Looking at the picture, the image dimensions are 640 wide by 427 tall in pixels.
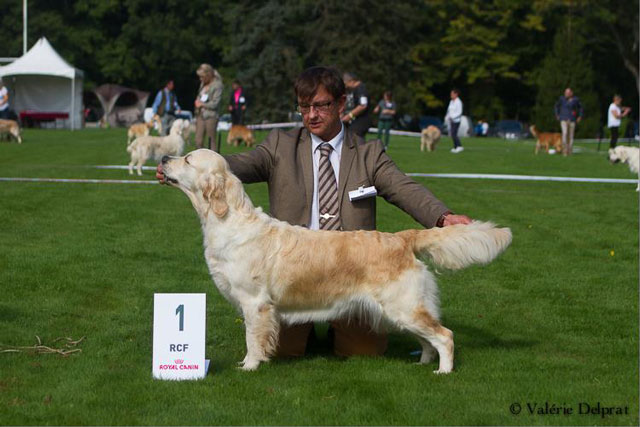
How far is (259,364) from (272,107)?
47.7 metres

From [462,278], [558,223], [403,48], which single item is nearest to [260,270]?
[462,278]

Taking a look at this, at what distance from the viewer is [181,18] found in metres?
58.5

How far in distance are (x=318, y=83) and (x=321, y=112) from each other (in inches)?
7.2

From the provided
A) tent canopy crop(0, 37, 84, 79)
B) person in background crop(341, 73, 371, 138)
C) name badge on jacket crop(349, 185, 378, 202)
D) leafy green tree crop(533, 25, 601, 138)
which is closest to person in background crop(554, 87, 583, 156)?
person in background crop(341, 73, 371, 138)

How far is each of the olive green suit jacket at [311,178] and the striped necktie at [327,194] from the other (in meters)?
0.04

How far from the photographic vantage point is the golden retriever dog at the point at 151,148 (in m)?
15.8

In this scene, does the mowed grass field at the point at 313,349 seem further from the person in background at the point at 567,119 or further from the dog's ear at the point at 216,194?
the person in background at the point at 567,119

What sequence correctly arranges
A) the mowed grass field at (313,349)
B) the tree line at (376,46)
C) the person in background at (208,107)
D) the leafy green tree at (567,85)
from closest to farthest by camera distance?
the mowed grass field at (313,349), the person in background at (208,107), the leafy green tree at (567,85), the tree line at (376,46)

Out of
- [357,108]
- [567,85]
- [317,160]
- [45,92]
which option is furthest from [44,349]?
[567,85]

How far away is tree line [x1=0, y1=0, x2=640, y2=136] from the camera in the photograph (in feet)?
162

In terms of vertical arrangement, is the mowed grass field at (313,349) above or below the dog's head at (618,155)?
below

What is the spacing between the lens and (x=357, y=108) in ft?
56.5

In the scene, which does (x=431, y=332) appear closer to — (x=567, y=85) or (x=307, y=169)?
(x=307, y=169)

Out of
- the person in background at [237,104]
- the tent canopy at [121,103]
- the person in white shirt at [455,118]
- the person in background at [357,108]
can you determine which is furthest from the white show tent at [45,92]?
the person in background at [357,108]
